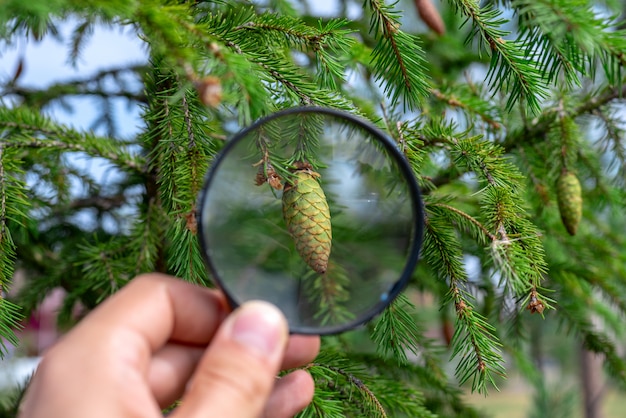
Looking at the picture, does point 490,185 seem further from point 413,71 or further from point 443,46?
point 443,46

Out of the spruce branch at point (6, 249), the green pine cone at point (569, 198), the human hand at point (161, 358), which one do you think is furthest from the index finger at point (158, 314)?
the green pine cone at point (569, 198)

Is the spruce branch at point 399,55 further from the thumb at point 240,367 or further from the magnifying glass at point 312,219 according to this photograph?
the thumb at point 240,367

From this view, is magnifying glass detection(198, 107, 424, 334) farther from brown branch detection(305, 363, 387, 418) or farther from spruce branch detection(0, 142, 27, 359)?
spruce branch detection(0, 142, 27, 359)

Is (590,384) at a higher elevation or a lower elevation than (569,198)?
lower

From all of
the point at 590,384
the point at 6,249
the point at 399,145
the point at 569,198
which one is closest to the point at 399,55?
the point at 399,145

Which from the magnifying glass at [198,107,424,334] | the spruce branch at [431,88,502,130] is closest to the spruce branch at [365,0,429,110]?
the magnifying glass at [198,107,424,334]

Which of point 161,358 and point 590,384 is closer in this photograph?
point 161,358

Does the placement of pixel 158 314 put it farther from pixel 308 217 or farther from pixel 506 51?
pixel 506 51
